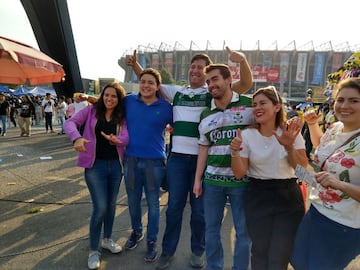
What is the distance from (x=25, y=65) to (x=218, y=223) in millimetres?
3407

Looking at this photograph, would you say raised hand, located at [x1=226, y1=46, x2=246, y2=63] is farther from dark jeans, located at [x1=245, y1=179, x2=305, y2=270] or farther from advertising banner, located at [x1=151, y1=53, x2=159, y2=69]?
advertising banner, located at [x1=151, y1=53, x2=159, y2=69]

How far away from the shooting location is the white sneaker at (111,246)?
3.00m

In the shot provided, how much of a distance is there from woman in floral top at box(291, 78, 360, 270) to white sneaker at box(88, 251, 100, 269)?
185cm

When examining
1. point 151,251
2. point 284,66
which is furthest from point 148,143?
point 284,66

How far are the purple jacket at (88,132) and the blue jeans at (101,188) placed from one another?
0.09 metres

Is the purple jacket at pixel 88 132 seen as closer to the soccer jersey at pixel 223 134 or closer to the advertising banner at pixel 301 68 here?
the soccer jersey at pixel 223 134

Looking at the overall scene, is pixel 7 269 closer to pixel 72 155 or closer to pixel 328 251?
pixel 328 251

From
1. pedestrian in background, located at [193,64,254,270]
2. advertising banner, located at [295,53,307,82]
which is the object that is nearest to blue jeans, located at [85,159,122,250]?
pedestrian in background, located at [193,64,254,270]

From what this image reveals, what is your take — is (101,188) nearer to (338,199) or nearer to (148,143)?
(148,143)

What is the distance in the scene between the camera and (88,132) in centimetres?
281

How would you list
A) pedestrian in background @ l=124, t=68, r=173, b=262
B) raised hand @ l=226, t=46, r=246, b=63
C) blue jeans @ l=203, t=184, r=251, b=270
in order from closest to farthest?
1. blue jeans @ l=203, t=184, r=251, b=270
2. raised hand @ l=226, t=46, r=246, b=63
3. pedestrian in background @ l=124, t=68, r=173, b=262

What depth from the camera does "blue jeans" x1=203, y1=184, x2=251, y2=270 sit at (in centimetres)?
231

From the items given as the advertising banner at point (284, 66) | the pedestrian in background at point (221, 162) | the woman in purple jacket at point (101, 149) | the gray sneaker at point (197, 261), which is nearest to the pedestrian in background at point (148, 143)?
the woman in purple jacket at point (101, 149)

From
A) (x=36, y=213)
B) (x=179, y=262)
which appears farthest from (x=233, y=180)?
(x=36, y=213)
